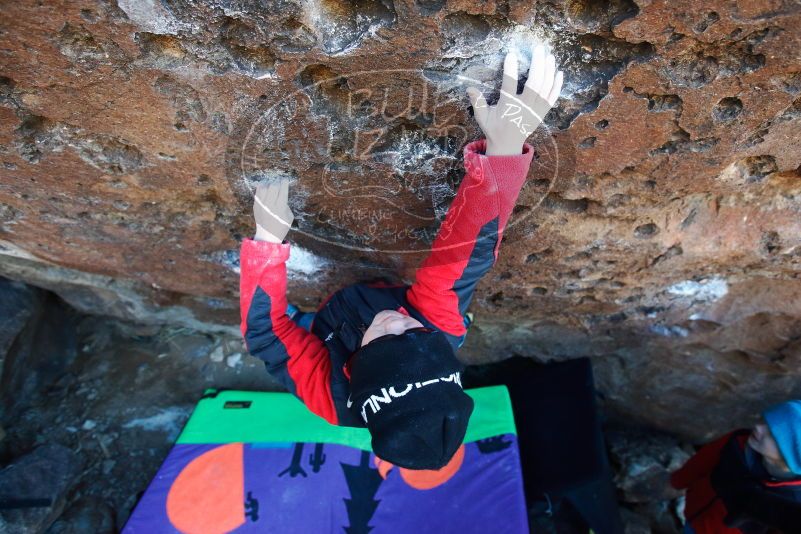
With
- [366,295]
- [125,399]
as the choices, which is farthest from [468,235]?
[125,399]

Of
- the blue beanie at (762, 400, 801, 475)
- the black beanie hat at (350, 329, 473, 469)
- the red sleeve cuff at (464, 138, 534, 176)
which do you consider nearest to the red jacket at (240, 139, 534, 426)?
the red sleeve cuff at (464, 138, 534, 176)

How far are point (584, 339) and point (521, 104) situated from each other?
125 cm

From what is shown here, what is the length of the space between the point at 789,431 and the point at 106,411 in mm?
2420

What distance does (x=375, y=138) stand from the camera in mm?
1062

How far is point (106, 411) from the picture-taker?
215 centimetres

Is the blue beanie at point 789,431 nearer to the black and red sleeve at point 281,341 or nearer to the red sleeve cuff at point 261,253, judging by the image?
the black and red sleeve at point 281,341

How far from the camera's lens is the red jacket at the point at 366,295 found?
3.37ft

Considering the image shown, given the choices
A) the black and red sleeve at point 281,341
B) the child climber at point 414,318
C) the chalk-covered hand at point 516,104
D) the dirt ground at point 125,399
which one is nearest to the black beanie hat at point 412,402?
the child climber at point 414,318

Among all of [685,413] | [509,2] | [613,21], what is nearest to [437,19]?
[509,2]

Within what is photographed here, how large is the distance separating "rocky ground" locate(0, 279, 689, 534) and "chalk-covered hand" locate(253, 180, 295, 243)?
120 cm

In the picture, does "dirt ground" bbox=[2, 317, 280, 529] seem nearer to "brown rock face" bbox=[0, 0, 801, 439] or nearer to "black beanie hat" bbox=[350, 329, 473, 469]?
"brown rock face" bbox=[0, 0, 801, 439]

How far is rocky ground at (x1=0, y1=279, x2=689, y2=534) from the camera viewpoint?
193 cm

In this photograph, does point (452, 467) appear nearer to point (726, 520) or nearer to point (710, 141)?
Result: point (726, 520)

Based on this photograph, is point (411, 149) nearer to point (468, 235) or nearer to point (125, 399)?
point (468, 235)
